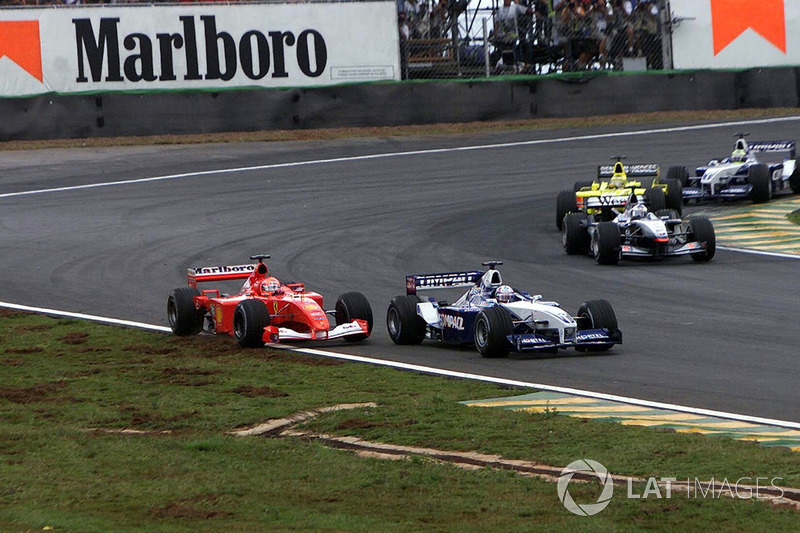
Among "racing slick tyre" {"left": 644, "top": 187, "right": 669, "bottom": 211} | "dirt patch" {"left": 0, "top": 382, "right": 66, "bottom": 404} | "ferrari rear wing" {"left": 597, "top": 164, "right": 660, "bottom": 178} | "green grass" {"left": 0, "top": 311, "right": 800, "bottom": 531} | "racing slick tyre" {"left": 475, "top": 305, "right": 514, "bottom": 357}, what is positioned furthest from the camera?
"ferrari rear wing" {"left": 597, "top": 164, "right": 660, "bottom": 178}

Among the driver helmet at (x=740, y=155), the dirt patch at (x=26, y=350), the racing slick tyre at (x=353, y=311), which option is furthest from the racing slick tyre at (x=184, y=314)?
the driver helmet at (x=740, y=155)

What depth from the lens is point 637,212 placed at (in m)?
20.5

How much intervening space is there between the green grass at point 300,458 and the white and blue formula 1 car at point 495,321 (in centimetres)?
124

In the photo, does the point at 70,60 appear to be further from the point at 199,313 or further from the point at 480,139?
the point at 199,313

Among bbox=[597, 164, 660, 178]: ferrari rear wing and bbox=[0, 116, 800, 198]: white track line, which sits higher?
bbox=[0, 116, 800, 198]: white track line

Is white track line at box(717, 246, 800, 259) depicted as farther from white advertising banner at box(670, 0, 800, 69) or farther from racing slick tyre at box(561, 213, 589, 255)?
white advertising banner at box(670, 0, 800, 69)

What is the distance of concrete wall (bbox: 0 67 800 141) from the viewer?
102ft

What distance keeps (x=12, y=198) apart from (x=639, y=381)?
1821 cm

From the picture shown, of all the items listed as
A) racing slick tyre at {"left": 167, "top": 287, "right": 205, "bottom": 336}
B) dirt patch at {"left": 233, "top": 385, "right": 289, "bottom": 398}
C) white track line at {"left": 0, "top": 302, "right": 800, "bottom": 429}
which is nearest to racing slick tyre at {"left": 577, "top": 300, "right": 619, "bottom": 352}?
white track line at {"left": 0, "top": 302, "right": 800, "bottom": 429}

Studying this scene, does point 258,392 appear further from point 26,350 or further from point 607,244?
point 607,244

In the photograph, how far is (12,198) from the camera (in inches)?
1042

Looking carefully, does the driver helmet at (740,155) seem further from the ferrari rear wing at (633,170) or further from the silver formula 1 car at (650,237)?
the silver formula 1 car at (650,237)

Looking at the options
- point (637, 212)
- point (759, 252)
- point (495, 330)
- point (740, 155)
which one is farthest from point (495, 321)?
point (740, 155)

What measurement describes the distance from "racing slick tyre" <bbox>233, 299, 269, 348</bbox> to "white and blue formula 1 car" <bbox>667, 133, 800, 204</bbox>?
45.2 ft
